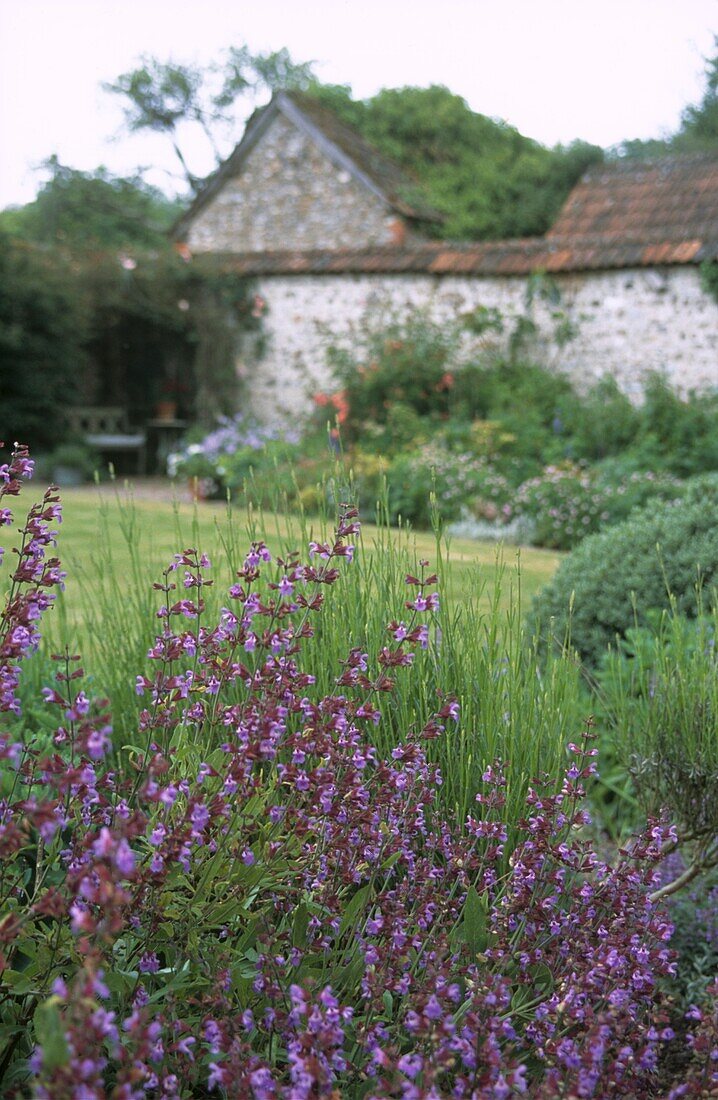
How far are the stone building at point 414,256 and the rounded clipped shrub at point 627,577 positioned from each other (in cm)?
824

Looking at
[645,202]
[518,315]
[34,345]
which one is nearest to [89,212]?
[34,345]

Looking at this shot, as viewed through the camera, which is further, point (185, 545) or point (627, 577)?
point (627, 577)

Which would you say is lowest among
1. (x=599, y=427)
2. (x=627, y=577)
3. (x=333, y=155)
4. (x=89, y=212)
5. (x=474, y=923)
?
(x=474, y=923)

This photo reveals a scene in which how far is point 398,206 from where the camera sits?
16.1 meters

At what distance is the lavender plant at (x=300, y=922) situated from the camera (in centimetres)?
144

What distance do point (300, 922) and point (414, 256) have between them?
1304 centimetres

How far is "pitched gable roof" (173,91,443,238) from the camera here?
1642 cm

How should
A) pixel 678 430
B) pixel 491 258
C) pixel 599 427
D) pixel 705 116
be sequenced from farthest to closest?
pixel 705 116 → pixel 491 258 → pixel 599 427 → pixel 678 430

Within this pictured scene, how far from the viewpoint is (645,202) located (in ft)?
48.8

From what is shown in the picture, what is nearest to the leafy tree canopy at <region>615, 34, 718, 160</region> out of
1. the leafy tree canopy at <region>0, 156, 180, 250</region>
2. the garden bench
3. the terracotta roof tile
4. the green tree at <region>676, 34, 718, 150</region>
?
the green tree at <region>676, 34, 718, 150</region>

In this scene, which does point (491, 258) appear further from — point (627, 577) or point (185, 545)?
point (185, 545)

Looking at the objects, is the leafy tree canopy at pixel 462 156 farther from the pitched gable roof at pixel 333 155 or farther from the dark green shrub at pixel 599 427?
the dark green shrub at pixel 599 427

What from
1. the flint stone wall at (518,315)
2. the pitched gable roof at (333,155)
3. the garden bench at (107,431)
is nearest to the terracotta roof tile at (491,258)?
the flint stone wall at (518,315)

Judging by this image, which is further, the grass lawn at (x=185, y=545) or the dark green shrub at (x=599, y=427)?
the dark green shrub at (x=599, y=427)
